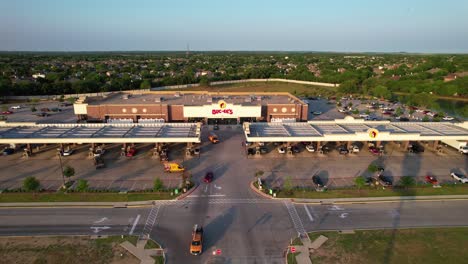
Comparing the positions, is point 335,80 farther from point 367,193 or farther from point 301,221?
point 301,221

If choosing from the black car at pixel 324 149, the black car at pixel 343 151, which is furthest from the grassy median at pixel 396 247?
the black car at pixel 324 149

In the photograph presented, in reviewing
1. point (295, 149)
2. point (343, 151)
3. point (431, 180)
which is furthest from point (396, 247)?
point (295, 149)

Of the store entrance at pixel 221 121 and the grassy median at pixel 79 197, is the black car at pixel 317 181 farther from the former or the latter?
the store entrance at pixel 221 121

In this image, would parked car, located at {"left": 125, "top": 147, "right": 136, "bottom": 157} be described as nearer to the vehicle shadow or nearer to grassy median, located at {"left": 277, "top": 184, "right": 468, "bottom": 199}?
the vehicle shadow

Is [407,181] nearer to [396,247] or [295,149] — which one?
[396,247]

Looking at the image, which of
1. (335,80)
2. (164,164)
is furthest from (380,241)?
(335,80)

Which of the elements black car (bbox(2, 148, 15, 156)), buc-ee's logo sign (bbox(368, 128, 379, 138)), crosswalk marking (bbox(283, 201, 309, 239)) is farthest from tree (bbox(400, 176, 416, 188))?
black car (bbox(2, 148, 15, 156))
